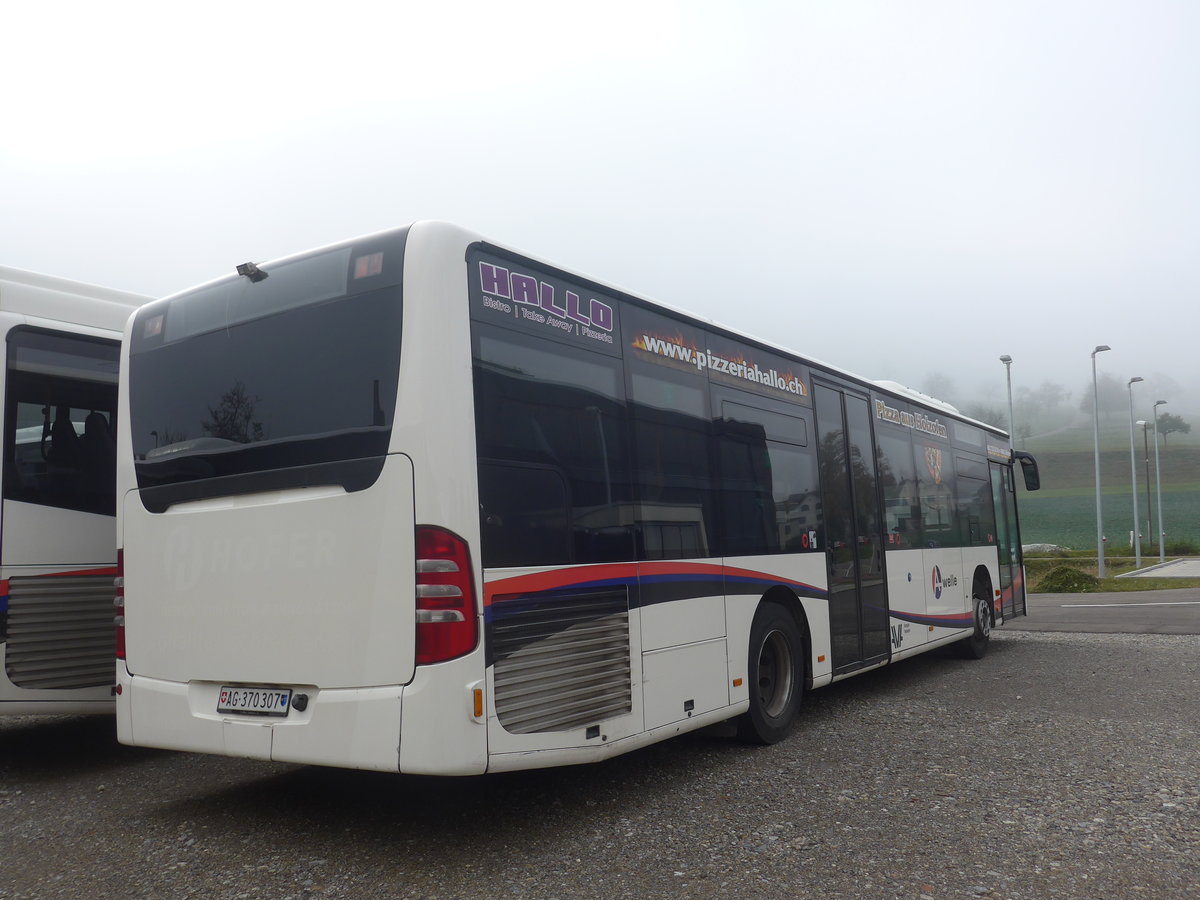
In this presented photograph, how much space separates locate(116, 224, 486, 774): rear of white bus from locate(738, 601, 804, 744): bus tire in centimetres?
301

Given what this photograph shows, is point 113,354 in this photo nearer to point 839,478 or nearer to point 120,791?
point 120,791

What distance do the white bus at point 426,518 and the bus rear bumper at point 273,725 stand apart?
0.6 inches

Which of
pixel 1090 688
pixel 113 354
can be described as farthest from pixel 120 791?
pixel 1090 688

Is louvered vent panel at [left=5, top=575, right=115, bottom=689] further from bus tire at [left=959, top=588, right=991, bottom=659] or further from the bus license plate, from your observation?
bus tire at [left=959, top=588, right=991, bottom=659]

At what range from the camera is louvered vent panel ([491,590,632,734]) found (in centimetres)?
485

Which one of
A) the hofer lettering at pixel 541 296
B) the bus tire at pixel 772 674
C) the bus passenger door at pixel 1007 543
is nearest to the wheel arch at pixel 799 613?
the bus tire at pixel 772 674

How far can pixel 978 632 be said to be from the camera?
41.2 feet

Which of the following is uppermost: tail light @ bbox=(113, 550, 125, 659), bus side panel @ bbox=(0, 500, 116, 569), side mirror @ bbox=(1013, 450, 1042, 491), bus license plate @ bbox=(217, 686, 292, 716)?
side mirror @ bbox=(1013, 450, 1042, 491)

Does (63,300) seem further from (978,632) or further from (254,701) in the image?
(978,632)

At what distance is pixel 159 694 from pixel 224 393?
170cm

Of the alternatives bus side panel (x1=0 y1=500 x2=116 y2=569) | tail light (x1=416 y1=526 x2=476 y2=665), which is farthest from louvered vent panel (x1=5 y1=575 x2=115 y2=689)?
tail light (x1=416 y1=526 x2=476 y2=665)

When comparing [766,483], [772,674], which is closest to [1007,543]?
[772,674]

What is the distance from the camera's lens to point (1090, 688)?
9.84 metres

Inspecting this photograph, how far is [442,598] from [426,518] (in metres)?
0.38
